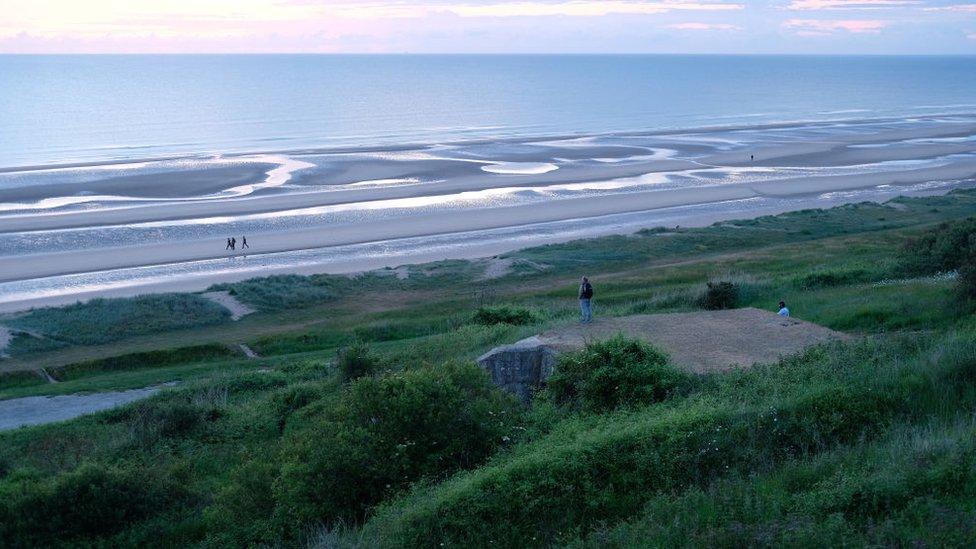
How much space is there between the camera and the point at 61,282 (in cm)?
4041

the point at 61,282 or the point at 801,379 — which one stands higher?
the point at 801,379

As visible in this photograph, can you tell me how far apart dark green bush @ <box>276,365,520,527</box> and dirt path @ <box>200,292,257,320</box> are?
20811 millimetres

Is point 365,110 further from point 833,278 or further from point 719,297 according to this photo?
point 719,297

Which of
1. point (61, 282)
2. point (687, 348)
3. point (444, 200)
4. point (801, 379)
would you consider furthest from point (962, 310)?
point (444, 200)

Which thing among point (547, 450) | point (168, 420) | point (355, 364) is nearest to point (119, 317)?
point (168, 420)

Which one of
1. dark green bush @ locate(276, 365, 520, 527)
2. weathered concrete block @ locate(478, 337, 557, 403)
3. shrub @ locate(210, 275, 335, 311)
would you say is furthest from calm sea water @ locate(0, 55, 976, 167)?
dark green bush @ locate(276, 365, 520, 527)

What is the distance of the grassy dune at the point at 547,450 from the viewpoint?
9328mm

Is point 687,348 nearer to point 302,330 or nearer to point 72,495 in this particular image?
point 72,495

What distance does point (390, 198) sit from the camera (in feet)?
198

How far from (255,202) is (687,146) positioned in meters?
44.7

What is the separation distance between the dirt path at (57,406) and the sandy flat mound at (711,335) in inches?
419

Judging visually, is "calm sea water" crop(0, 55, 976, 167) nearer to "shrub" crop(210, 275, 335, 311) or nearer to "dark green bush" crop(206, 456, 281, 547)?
"shrub" crop(210, 275, 335, 311)

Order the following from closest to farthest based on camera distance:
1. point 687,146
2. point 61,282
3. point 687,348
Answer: point 687,348, point 61,282, point 687,146

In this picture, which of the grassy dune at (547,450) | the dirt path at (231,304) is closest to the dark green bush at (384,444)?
the grassy dune at (547,450)
